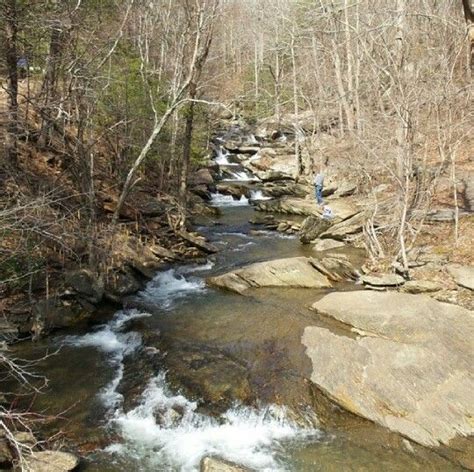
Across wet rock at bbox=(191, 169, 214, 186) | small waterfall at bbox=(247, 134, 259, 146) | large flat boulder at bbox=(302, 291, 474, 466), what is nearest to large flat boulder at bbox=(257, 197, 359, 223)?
wet rock at bbox=(191, 169, 214, 186)

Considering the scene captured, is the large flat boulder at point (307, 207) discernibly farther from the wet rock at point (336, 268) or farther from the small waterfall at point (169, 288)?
the small waterfall at point (169, 288)

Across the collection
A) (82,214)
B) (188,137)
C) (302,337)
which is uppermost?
(188,137)

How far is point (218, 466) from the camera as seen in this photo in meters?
5.34

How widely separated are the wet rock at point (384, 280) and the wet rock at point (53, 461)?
7463 mm

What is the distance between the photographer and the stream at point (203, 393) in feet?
18.8

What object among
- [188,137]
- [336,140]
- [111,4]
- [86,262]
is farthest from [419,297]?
[336,140]

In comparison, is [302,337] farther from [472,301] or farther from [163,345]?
[472,301]

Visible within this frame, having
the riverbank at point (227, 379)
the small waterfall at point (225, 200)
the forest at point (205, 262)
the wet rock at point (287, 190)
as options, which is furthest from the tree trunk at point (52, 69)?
the wet rock at point (287, 190)

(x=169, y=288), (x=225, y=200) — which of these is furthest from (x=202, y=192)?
(x=169, y=288)

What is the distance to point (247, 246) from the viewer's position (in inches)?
571

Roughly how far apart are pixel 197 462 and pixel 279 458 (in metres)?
1.08

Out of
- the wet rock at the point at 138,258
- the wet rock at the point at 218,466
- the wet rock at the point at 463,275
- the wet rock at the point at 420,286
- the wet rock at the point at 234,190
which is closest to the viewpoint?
the wet rock at the point at 218,466

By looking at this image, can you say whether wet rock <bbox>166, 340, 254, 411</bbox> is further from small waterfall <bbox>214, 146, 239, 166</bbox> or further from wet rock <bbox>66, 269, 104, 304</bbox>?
small waterfall <bbox>214, 146, 239, 166</bbox>

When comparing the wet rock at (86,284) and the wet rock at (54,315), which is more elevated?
the wet rock at (86,284)
